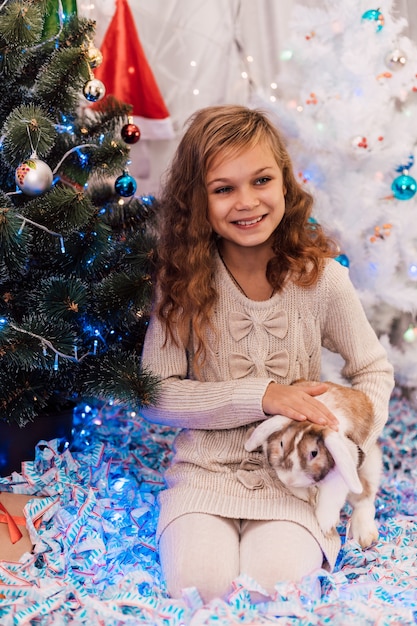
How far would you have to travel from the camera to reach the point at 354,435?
1.51m

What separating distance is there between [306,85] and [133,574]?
5.37ft

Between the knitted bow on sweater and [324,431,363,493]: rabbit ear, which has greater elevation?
the knitted bow on sweater

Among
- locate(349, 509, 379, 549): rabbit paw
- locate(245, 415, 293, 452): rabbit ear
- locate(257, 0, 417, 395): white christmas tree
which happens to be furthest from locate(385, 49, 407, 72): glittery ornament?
locate(349, 509, 379, 549): rabbit paw

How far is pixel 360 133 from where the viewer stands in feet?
7.20

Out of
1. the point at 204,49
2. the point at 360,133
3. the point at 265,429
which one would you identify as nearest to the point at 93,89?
the point at 265,429

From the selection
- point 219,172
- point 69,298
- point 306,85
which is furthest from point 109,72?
point 69,298

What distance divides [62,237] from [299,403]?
0.64m

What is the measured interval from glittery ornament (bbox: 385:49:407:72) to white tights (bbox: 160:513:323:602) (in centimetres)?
148

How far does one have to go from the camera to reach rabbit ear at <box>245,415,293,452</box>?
149 centimetres

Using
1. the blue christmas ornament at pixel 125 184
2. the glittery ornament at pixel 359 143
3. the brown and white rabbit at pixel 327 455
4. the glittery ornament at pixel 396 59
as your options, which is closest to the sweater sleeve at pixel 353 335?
the brown and white rabbit at pixel 327 455

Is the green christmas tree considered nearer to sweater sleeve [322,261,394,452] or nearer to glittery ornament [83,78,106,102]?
glittery ornament [83,78,106,102]

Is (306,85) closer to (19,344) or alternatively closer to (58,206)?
(58,206)

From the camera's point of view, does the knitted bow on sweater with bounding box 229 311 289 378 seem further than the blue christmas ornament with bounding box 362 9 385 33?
No

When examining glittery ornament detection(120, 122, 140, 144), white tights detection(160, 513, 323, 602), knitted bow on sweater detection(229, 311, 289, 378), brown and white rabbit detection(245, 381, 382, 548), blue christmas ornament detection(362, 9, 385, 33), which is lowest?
white tights detection(160, 513, 323, 602)
